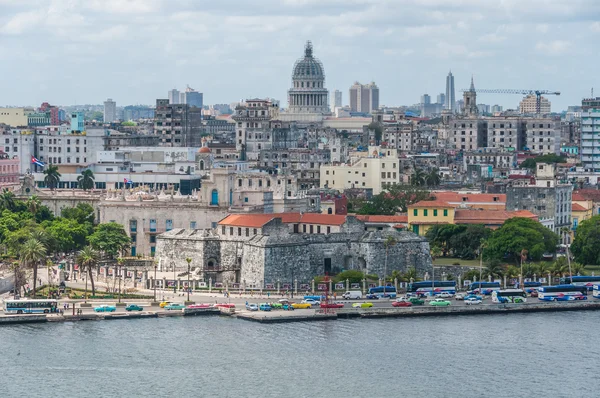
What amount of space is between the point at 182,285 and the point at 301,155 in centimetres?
8691

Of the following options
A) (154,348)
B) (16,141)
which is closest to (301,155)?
(16,141)

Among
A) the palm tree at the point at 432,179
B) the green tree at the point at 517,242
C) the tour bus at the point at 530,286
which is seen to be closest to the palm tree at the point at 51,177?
the palm tree at the point at 432,179

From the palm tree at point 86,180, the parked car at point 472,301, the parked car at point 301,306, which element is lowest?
the parked car at point 301,306

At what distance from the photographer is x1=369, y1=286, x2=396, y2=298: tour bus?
98.6m

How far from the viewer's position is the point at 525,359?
82.4 m

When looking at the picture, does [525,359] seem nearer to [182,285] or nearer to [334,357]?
[334,357]

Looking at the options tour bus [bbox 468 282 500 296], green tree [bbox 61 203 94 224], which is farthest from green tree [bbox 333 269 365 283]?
green tree [bbox 61 203 94 224]

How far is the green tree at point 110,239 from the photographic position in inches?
4299

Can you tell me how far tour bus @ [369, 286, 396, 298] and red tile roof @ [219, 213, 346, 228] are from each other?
23.7ft

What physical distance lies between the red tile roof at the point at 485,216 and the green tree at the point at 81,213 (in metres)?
26.7

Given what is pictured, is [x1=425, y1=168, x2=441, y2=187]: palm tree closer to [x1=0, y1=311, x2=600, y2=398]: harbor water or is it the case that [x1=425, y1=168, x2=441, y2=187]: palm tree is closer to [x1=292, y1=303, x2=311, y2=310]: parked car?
[x1=0, y1=311, x2=600, y2=398]: harbor water

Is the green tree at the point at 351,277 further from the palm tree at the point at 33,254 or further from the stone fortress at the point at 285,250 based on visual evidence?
the palm tree at the point at 33,254

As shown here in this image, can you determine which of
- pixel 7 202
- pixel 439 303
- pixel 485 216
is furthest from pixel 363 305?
pixel 7 202

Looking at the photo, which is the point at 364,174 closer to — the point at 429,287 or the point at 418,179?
the point at 418,179
